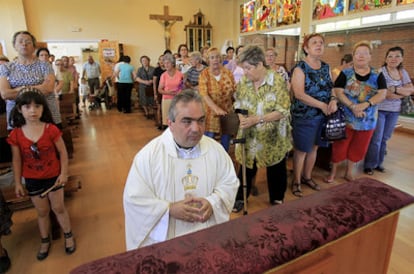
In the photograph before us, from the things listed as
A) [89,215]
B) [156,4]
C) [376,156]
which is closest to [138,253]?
[89,215]

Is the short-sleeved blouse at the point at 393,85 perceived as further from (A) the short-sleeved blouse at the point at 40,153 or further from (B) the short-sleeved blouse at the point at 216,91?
(A) the short-sleeved blouse at the point at 40,153

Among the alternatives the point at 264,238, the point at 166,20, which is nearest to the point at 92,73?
the point at 166,20

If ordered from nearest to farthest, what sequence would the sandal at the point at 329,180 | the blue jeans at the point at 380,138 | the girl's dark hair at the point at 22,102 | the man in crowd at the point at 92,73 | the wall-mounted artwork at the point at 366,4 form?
the girl's dark hair at the point at 22,102 < the sandal at the point at 329,180 < the blue jeans at the point at 380,138 < the wall-mounted artwork at the point at 366,4 < the man in crowd at the point at 92,73

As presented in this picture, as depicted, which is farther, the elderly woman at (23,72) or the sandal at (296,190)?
the sandal at (296,190)

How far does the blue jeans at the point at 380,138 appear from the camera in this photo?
3436 mm

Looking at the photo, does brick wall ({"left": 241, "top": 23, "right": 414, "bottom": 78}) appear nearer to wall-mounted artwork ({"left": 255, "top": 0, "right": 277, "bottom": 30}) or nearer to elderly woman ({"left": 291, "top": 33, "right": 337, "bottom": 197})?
wall-mounted artwork ({"left": 255, "top": 0, "right": 277, "bottom": 30})

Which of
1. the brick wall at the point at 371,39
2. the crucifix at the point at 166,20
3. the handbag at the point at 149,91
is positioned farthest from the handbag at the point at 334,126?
the crucifix at the point at 166,20

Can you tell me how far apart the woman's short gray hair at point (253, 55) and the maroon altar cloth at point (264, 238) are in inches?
56.5

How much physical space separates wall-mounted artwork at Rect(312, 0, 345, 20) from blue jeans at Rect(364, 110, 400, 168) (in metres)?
4.21

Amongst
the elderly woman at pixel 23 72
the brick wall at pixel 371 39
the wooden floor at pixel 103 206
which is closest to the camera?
the wooden floor at pixel 103 206

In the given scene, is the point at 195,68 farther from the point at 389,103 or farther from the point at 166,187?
the point at 166,187

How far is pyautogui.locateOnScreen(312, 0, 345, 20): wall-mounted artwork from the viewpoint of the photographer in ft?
21.8

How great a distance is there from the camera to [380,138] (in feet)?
11.4

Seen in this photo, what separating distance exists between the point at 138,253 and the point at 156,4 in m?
11.0
